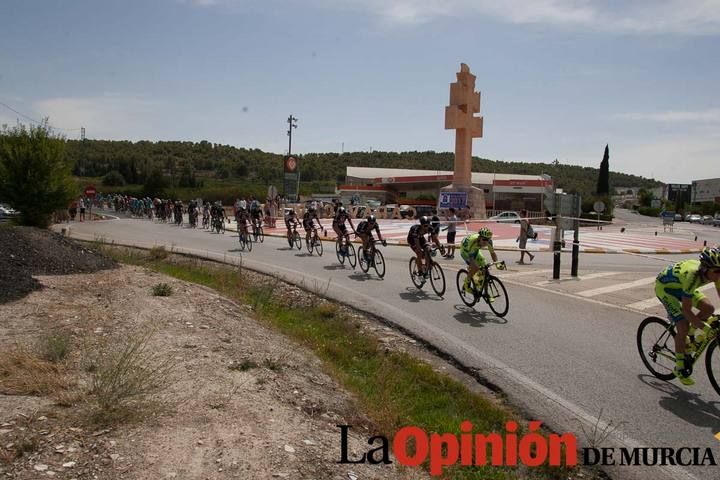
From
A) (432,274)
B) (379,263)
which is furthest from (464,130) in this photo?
(432,274)

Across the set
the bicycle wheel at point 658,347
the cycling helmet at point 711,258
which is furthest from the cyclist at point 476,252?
the cycling helmet at point 711,258

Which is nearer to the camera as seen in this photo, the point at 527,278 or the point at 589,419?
the point at 589,419

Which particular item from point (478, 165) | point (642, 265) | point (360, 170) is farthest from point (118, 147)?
point (642, 265)

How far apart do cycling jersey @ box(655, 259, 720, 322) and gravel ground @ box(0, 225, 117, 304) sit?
8887 mm

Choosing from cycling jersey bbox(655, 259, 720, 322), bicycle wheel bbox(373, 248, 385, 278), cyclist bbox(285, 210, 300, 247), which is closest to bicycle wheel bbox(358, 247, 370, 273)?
bicycle wheel bbox(373, 248, 385, 278)

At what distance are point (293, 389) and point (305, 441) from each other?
123 cm

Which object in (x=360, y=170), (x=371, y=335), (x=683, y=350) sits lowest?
(x=371, y=335)

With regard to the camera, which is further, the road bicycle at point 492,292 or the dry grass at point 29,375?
the road bicycle at point 492,292

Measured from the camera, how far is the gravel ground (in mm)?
8977

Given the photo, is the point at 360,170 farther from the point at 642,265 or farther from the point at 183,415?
the point at 183,415

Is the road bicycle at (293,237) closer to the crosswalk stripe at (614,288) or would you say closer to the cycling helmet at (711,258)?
the crosswalk stripe at (614,288)

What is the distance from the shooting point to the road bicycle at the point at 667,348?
5.47 m

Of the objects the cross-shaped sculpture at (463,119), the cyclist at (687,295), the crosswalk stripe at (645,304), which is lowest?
the crosswalk stripe at (645,304)

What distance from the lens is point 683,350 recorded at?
18.7 ft
